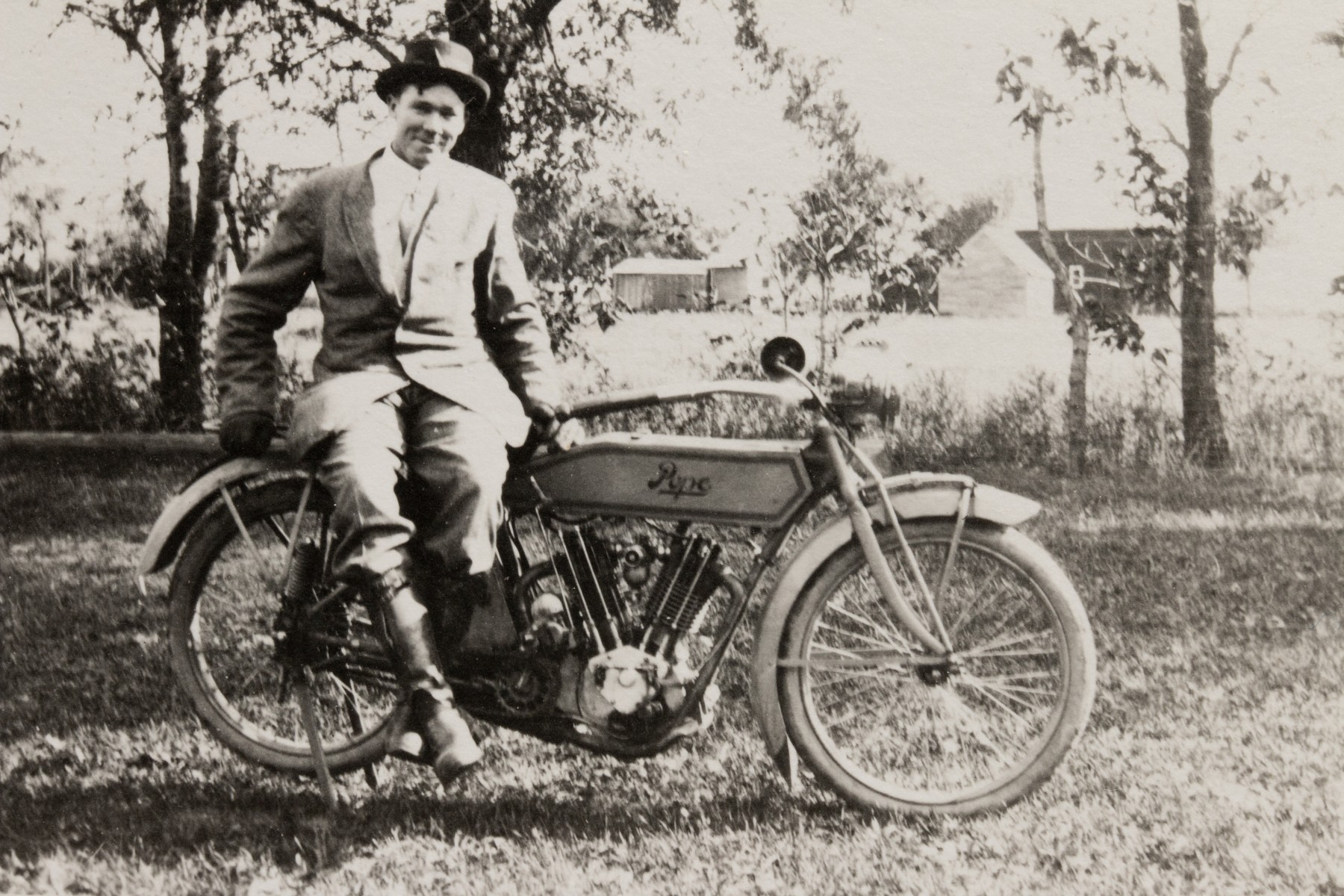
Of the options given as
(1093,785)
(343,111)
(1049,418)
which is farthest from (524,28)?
(1093,785)

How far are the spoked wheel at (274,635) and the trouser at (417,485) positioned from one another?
30 cm

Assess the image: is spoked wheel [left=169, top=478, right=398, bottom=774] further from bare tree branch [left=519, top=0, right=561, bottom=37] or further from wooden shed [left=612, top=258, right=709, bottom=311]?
wooden shed [left=612, top=258, right=709, bottom=311]

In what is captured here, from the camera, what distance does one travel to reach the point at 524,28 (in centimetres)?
703

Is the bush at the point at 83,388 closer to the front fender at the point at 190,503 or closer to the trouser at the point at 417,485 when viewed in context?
the front fender at the point at 190,503

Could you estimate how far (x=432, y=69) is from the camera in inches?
126

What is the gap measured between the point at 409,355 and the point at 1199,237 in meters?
6.46

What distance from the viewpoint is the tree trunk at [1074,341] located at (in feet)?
26.0

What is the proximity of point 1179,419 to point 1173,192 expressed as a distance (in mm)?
1427

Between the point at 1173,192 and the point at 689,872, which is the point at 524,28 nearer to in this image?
the point at 1173,192

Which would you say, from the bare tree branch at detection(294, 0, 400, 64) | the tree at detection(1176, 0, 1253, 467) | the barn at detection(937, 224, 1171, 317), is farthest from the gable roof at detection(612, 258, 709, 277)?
the barn at detection(937, 224, 1171, 317)

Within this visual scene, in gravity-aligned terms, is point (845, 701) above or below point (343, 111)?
below

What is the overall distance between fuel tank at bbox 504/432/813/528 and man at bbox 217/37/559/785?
238mm

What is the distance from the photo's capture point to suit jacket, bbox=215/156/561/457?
10.5 feet

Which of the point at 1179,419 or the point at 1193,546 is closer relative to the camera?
the point at 1193,546
